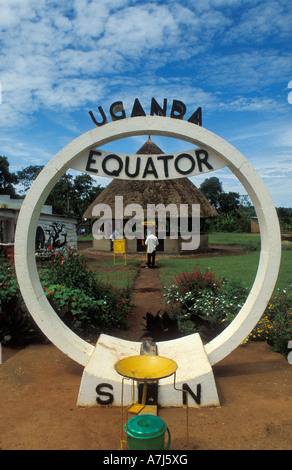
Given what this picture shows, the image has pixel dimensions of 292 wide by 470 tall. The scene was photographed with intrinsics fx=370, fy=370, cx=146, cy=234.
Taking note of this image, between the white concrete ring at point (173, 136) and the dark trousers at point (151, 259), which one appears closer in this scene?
the white concrete ring at point (173, 136)

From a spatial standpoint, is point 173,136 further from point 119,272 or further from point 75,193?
point 75,193

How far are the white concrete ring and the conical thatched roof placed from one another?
16156mm

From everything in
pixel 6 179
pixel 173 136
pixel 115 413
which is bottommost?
pixel 115 413

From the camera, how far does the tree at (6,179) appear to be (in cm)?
4328

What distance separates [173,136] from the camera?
4898 millimetres

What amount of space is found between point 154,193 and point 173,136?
658 inches

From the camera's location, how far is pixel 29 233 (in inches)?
192

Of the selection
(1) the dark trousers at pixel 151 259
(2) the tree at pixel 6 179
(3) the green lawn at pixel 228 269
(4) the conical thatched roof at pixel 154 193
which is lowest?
(3) the green lawn at pixel 228 269

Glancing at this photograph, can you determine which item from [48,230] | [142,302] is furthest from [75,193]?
[142,302]

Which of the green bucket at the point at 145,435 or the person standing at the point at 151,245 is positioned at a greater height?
the person standing at the point at 151,245

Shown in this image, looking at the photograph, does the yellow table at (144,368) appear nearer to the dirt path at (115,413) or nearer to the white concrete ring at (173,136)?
the dirt path at (115,413)

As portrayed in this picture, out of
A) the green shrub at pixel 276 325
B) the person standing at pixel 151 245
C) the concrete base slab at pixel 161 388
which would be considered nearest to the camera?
the concrete base slab at pixel 161 388

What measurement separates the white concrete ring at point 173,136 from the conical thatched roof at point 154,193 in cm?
1616

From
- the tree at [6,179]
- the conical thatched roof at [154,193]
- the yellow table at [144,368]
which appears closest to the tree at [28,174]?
the tree at [6,179]
